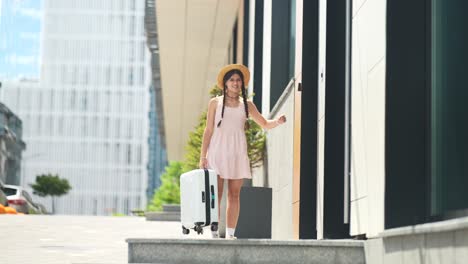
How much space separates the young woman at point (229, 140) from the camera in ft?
25.4

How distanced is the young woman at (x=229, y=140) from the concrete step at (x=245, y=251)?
0.86 m

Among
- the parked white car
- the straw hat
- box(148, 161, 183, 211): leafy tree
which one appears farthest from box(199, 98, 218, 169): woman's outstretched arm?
box(148, 161, 183, 211): leafy tree

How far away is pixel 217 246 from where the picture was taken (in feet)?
22.0

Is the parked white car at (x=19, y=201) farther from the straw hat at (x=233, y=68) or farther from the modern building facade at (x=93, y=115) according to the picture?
the modern building facade at (x=93, y=115)

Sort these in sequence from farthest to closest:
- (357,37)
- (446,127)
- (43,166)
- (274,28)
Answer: (43,166) < (274,28) < (357,37) < (446,127)

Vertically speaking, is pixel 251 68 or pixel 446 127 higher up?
pixel 251 68


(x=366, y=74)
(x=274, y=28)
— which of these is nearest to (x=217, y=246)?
(x=366, y=74)

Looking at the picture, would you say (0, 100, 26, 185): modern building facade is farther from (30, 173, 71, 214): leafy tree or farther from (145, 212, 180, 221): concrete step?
(145, 212, 180, 221): concrete step

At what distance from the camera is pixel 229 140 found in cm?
778

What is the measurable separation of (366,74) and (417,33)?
982mm

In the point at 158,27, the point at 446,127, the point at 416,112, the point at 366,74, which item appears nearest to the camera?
the point at 446,127

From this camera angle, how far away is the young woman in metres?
7.73

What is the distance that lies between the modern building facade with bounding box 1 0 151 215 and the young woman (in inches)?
5640

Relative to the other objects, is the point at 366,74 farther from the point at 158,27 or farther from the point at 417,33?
the point at 158,27
